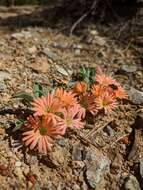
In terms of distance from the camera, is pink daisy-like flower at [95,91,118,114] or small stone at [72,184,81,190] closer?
small stone at [72,184,81,190]

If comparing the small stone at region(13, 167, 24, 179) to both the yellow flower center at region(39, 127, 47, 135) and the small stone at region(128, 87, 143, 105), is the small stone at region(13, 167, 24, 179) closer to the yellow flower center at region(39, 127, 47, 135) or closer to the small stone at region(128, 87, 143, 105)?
the yellow flower center at region(39, 127, 47, 135)

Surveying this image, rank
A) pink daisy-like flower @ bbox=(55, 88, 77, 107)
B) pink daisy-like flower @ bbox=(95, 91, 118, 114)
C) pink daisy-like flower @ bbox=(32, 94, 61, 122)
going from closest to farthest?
pink daisy-like flower @ bbox=(32, 94, 61, 122) → pink daisy-like flower @ bbox=(55, 88, 77, 107) → pink daisy-like flower @ bbox=(95, 91, 118, 114)

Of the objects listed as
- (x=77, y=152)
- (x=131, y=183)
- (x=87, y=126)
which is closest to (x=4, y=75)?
(x=87, y=126)

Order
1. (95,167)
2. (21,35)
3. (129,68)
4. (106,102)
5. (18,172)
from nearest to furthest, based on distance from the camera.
Answer: (18,172), (95,167), (106,102), (129,68), (21,35)

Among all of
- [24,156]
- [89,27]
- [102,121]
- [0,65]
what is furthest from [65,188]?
[89,27]

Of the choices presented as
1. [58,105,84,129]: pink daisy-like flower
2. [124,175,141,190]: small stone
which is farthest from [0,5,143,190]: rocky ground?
[58,105,84,129]: pink daisy-like flower

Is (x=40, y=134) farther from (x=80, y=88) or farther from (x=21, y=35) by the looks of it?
(x=21, y=35)

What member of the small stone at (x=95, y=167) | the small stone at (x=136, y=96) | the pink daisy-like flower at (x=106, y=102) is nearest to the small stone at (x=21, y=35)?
the small stone at (x=136, y=96)
